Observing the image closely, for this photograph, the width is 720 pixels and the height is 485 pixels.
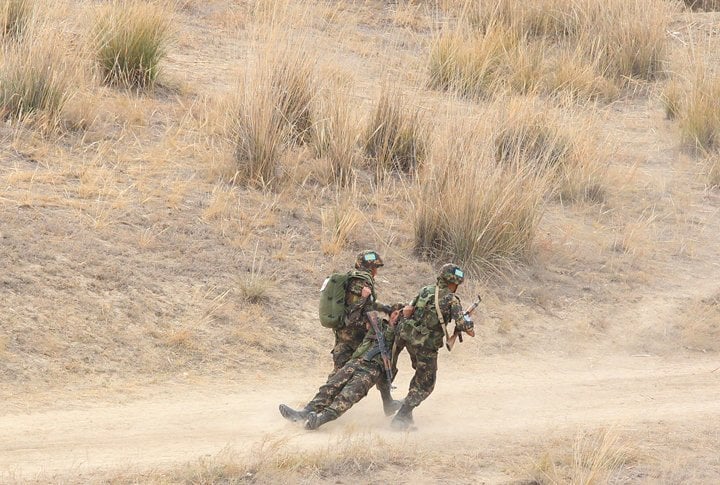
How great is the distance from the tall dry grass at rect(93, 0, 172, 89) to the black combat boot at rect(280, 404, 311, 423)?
19.6ft

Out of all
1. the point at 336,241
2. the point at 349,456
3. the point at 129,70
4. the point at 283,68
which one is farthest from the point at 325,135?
the point at 349,456

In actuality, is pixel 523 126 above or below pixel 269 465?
above

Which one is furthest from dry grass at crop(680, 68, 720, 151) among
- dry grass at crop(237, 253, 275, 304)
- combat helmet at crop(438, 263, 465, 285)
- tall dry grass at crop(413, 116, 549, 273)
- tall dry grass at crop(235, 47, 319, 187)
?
combat helmet at crop(438, 263, 465, 285)

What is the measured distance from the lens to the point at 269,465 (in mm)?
7074

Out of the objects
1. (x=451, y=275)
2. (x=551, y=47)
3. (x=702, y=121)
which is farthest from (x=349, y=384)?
(x=551, y=47)

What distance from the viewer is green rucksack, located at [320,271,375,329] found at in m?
7.97

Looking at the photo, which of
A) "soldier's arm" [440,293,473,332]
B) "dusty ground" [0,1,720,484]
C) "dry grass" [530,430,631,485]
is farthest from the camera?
"soldier's arm" [440,293,473,332]

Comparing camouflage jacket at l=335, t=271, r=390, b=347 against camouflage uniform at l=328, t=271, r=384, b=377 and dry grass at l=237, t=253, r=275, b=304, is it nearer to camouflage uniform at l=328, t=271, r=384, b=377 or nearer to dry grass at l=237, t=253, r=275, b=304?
camouflage uniform at l=328, t=271, r=384, b=377

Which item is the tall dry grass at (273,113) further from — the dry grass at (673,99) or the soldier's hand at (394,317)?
the dry grass at (673,99)

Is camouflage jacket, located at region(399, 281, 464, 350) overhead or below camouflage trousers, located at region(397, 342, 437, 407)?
overhead

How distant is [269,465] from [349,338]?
1371 mm

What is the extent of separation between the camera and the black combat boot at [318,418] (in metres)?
7.85

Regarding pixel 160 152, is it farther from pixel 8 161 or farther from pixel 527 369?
pixel 527 369

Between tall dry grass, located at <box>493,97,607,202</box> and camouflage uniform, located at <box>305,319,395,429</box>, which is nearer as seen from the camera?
camouflage uniform, located at <box>305,319,395,429</box>
